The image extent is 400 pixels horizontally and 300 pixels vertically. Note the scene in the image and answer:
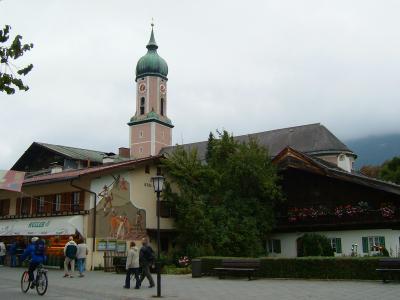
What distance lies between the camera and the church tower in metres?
86.3

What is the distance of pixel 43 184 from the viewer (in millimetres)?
31391

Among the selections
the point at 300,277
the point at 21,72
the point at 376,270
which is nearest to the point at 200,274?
the point at 300,277

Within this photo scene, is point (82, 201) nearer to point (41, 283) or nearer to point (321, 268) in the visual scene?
point (41, 283)

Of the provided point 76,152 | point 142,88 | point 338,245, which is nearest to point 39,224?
point 76,152


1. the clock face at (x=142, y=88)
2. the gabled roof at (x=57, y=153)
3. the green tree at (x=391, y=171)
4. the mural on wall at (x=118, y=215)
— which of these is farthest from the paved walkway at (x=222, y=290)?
the clock face at (x=142, y=88)

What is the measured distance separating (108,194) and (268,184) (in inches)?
371

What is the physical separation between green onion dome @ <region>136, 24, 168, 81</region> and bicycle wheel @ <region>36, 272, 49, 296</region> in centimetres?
7537

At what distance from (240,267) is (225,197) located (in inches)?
401

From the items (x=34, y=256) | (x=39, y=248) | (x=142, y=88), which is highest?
(x=142, y=88)

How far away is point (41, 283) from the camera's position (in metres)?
15.8

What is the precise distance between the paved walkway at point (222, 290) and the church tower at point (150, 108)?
65300 millimetres

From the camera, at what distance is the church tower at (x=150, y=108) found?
3398 inches

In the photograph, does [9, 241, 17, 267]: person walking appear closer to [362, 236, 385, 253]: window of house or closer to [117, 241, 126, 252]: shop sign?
[117, 241, 126, 252]: shop sign

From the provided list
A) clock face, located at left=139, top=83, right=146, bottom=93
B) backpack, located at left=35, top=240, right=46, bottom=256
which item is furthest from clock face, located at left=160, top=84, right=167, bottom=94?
backpack, located at left=35, top=240, right=46, bottom=256
